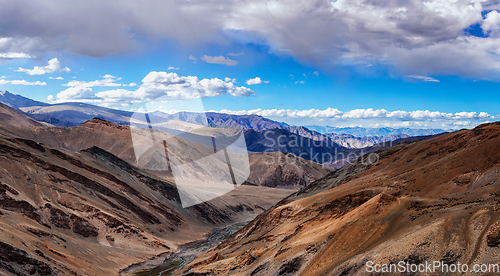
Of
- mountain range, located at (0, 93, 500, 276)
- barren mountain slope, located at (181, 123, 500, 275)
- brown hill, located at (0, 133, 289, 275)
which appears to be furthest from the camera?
brown hill, located at (0, 133, 289, 275)

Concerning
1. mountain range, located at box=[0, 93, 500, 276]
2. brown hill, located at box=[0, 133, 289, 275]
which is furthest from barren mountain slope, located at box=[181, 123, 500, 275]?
brown hill, located at box=[0, 133, 289, 275]

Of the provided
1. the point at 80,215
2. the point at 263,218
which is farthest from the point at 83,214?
the point at 263,218

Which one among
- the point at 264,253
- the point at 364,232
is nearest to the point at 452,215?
the point at 364,232

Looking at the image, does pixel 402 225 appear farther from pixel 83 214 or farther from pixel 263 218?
pixel 83 214

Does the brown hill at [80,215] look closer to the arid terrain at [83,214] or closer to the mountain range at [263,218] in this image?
the arid terrain at [83,214]

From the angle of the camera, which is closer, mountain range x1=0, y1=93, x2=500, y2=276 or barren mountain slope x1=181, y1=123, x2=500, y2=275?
barren mountain slope x1=181, y1=123, x2=500, y2=275

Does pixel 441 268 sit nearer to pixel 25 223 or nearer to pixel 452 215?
pixel 452 215

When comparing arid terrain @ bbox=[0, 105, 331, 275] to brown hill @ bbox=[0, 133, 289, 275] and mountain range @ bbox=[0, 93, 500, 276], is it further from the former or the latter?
mountain range @ bbox=[0, 93, 500, 276]

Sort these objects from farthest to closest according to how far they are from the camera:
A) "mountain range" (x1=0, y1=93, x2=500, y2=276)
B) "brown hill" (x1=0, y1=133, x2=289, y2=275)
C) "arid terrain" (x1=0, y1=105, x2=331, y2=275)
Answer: "arid terrain" (x1=0, y1=105, x2=331, y2=275) → "brown hill" (x1=0, y1=133, x2=289, y2=275) → "mountain range" (x1=0, y1=93, x2=500, y2=276)

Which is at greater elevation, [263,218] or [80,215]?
[263,218]
